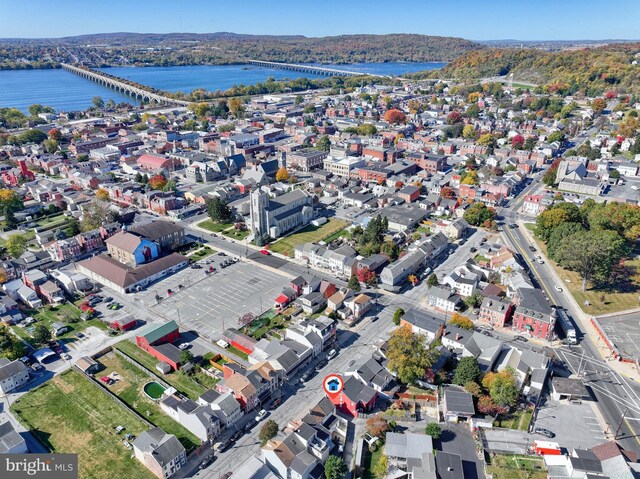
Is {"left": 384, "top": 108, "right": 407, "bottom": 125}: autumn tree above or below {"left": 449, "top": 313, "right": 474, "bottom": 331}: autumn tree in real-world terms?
above

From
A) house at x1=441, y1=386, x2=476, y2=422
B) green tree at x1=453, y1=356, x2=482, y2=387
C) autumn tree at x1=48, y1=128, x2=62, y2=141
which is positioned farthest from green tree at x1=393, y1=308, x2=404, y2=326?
autumn tree at x1=48, y1=128, x2=62, y2=141

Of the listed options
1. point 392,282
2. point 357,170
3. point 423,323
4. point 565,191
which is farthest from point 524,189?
point 423,323

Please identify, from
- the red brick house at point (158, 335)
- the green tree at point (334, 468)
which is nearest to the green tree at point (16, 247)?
the red brick house at point (158, 335)

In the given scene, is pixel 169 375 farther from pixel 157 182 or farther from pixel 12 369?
pixel 157 182

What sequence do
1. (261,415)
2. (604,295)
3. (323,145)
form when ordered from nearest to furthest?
(261,415) < (604,295) < (323,145)

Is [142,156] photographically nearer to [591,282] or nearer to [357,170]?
[357,170]

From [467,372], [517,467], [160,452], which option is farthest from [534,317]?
[160,452]

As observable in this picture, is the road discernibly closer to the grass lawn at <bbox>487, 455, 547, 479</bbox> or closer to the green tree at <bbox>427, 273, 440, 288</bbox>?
the grass lawn at <bbox>487, 455, 547, 479</bbox>

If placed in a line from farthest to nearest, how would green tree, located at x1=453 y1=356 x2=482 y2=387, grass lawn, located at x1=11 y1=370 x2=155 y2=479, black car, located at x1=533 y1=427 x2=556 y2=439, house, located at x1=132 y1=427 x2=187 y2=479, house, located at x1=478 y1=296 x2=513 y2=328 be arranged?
1. house, located at x1=478 y1=296 x2=513 y2=328
2. green tree, located at x1=453 y1=356 x2=482 y2=387
3. black car, located at x1=533 y1=427 x2=556 y2=439
4. grass lawn, located at x1=11 y1=370 x2=155 y2=479
5. house, located at x1=132 y1=427 x2=187 y2=479
